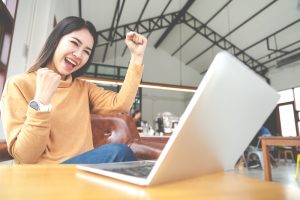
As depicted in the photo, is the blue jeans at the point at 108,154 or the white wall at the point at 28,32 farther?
the white wall at the point at 28,32

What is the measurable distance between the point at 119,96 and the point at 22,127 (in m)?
0.49

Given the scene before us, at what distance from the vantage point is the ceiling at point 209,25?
5.96 metres

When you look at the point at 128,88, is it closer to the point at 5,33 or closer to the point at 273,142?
the point at 5,33

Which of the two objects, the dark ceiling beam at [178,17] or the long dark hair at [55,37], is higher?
the dark ceiling beam at [178,17]

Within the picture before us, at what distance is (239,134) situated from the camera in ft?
1.51

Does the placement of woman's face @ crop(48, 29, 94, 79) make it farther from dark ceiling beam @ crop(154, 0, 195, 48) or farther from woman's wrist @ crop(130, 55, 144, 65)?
dark ceiling beam @ crop(154, 0, 195, 48)

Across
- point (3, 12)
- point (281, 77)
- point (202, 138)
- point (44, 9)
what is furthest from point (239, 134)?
point (281, 77)

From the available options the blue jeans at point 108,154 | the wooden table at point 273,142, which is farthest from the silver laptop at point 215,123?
the wooden table at point 273,142

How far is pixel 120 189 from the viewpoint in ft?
1.12

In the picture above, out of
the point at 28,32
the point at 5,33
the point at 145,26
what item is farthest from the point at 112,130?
the point at 145,26

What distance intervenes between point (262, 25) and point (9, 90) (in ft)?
24.8

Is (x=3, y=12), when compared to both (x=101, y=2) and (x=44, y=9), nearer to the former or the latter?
(x=44, y=9)

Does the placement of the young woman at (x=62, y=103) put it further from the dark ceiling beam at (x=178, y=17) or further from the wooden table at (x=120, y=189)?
the dark ceiling beam at (x=178, y=17)

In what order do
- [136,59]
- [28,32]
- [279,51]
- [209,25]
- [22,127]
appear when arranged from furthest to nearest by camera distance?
1. [209,25]
2. [279,51]
3. [28,32]
4. [136,59]
5. [22,127]
